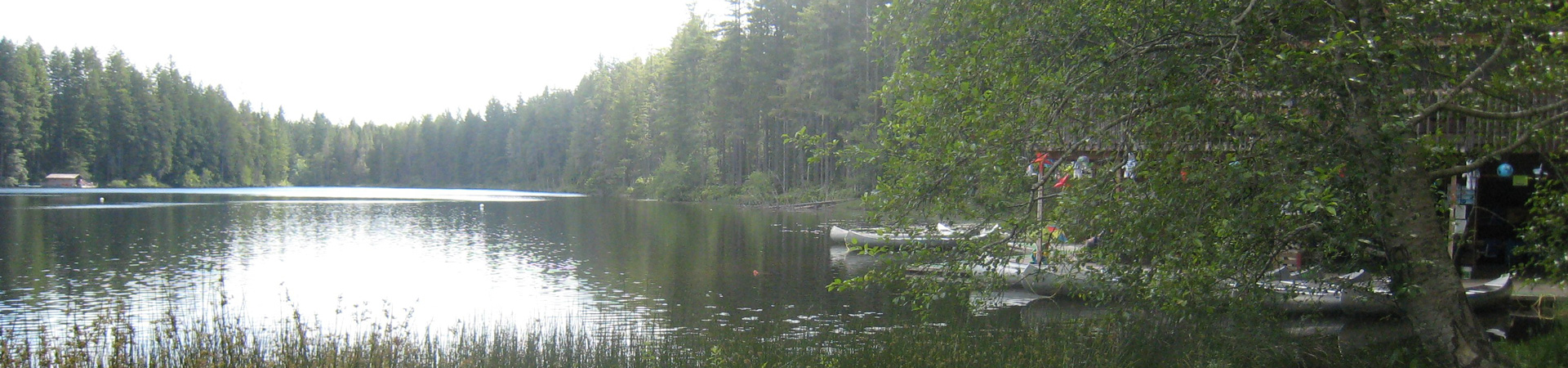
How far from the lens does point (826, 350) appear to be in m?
9.61

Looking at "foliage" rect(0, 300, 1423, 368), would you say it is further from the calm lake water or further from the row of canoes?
the calm lake water

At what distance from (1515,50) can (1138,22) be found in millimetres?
2359

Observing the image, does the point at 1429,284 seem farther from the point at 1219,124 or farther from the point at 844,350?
the point at 844,350

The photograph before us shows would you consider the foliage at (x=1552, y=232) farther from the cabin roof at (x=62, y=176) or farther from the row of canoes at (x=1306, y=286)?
the cabin roof at (x=62, y=176)

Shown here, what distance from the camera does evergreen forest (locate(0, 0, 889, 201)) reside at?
163 ft

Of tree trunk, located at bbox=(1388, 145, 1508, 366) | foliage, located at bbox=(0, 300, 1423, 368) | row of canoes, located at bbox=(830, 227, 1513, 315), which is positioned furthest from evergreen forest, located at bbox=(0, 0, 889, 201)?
tree trunk, located at bbox=(1388, 145, 1508, 366)

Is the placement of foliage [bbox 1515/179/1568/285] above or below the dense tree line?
below

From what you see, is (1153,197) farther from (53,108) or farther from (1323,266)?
(53,108)

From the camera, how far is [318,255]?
81.0ft

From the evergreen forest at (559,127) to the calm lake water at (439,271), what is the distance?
626 centimetres

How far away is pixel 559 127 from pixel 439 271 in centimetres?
8163

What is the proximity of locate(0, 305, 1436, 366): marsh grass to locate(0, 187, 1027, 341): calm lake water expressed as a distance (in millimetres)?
563

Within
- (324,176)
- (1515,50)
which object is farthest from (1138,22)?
(324,176)

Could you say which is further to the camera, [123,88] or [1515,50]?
[123,88]
